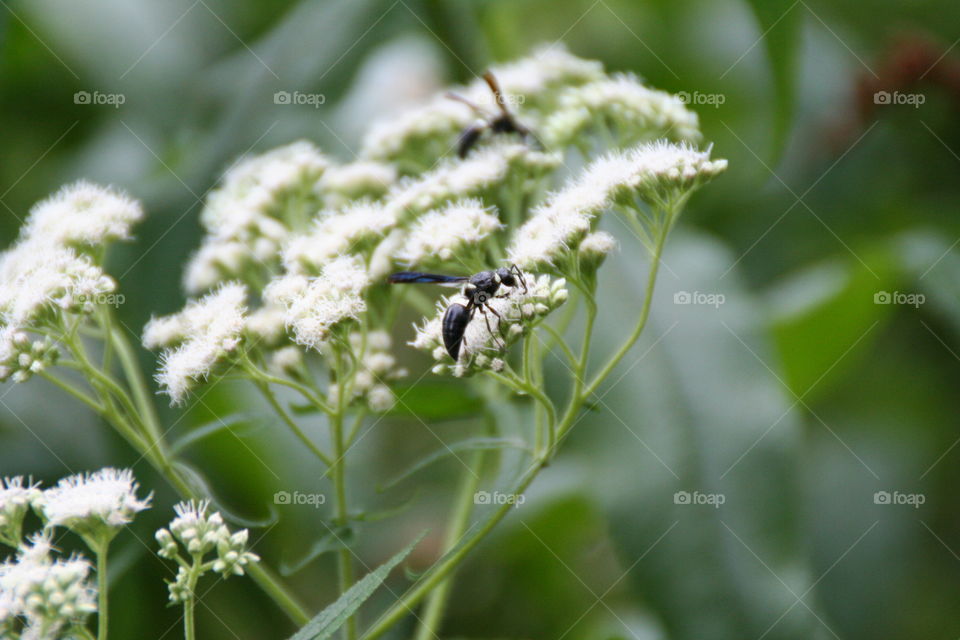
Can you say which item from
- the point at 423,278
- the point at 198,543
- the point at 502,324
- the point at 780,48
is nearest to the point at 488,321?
the point at 502,324

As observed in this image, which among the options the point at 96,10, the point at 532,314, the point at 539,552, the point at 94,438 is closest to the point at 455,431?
the point at 539,552

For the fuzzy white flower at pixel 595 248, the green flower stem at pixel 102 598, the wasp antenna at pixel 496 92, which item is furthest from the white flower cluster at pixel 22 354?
the wasp antenna at pixel 496 92

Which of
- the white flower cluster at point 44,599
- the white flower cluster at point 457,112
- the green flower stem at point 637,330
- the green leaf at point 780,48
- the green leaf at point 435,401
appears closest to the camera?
the white flower cluster at point 44,599

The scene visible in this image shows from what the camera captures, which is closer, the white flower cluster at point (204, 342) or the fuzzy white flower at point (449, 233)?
the white flower cluster at point (204, 342)

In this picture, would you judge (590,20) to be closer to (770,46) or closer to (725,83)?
(725,83)

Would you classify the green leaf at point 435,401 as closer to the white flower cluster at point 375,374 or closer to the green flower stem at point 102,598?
the white flower cluster at point 375,374

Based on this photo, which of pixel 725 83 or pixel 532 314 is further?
pixel 725 83

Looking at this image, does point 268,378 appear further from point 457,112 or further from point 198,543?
point 457,112
